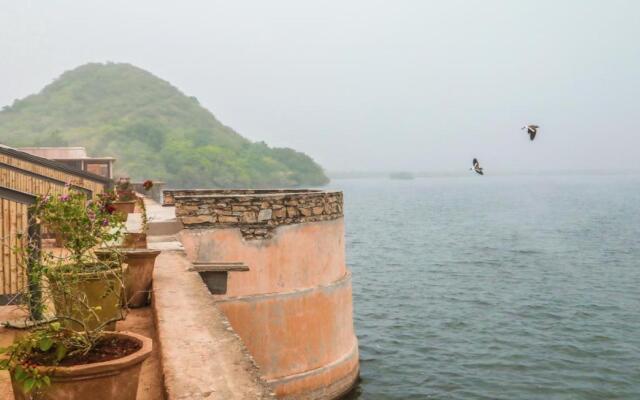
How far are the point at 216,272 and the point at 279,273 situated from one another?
6.94 ft

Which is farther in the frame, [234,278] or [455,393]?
[455,393]

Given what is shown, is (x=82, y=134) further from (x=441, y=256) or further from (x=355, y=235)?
(x=441, y=256)

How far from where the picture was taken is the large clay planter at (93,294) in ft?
18.6

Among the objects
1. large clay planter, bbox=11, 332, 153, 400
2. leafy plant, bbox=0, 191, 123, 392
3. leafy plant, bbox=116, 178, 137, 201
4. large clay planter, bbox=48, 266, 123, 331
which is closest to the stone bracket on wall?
leafy plant, bbox=0, 191, 123, 392

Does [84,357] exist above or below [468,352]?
above

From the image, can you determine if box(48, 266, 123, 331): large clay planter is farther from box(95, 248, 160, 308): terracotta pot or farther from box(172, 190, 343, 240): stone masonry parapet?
box(172, 190, 343, 240): stone masonry parapet

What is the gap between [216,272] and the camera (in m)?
10.0

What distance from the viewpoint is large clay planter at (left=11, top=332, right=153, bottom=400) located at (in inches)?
151

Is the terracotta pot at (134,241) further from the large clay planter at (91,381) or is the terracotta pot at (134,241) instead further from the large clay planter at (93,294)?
the large clay planter at (91,381)

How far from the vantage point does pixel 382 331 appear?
2241 centimetres

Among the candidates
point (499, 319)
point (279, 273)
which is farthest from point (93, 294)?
point (499, 319)

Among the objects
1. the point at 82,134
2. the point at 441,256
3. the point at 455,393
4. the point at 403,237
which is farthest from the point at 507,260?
the point at 82,134

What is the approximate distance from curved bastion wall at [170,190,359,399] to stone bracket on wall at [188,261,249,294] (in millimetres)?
907

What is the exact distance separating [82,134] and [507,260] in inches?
6468
